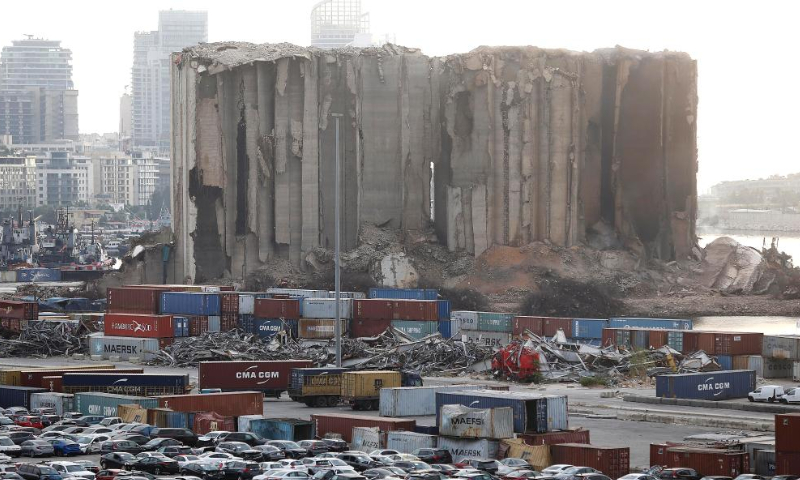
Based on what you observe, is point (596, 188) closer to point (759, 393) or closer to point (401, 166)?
point (401, 166)

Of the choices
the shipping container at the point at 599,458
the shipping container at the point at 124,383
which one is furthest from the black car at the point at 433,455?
the shipping container at the point at 124,383

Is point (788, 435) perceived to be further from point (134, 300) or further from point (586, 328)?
point (134, 300)

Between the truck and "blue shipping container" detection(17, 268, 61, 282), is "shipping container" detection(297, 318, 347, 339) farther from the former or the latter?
"blue shipping container" detection(17, 268, 61, 282)

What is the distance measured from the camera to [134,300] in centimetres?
8644

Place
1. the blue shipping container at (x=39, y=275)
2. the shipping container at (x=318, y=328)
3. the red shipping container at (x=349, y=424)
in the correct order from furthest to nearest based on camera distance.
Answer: the blue shipping container at (x=39, y=275)
the shipping container at (x=318, y=328)
the red shipping container at (x=349, y=424)

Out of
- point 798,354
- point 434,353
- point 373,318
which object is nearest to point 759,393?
point 798,354

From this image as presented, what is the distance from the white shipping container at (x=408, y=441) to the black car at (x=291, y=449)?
8.47 ft

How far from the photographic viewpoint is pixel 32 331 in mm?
85500

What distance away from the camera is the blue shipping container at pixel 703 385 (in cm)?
5906

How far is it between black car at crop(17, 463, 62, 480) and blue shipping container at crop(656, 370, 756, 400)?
2648 centimetres

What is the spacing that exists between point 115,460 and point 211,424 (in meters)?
7.35

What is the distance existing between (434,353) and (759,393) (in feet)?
62.0

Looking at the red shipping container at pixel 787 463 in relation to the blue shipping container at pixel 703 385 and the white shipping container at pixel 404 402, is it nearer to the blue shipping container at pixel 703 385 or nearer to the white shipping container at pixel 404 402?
the white shipping container at pixel 404 402

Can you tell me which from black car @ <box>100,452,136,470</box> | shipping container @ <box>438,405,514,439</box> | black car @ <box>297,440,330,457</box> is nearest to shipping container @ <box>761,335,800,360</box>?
shipping container @ <box>438,405,514,439</box>
